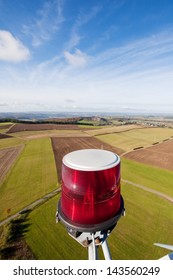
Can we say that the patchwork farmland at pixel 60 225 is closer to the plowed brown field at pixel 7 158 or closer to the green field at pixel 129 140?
the plowed brown field at pixel 7 158

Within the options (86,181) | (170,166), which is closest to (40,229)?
(86,181)

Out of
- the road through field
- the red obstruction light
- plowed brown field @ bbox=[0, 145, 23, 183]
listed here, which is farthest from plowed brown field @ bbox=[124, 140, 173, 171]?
the red obstruction light

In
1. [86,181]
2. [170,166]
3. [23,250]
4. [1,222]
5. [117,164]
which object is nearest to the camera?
[86,181]

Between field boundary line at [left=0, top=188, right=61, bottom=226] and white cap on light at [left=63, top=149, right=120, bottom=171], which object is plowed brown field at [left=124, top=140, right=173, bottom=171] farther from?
white cap on light at [left=63, top=149, right=120, bottom=171]

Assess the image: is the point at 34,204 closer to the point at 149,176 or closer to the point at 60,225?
the point at 60,225

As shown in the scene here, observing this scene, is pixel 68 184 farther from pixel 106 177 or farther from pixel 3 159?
pixel 3 159

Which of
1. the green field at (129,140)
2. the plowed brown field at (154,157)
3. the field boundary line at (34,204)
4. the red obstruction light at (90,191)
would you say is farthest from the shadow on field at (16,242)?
the green field at (129,140)
